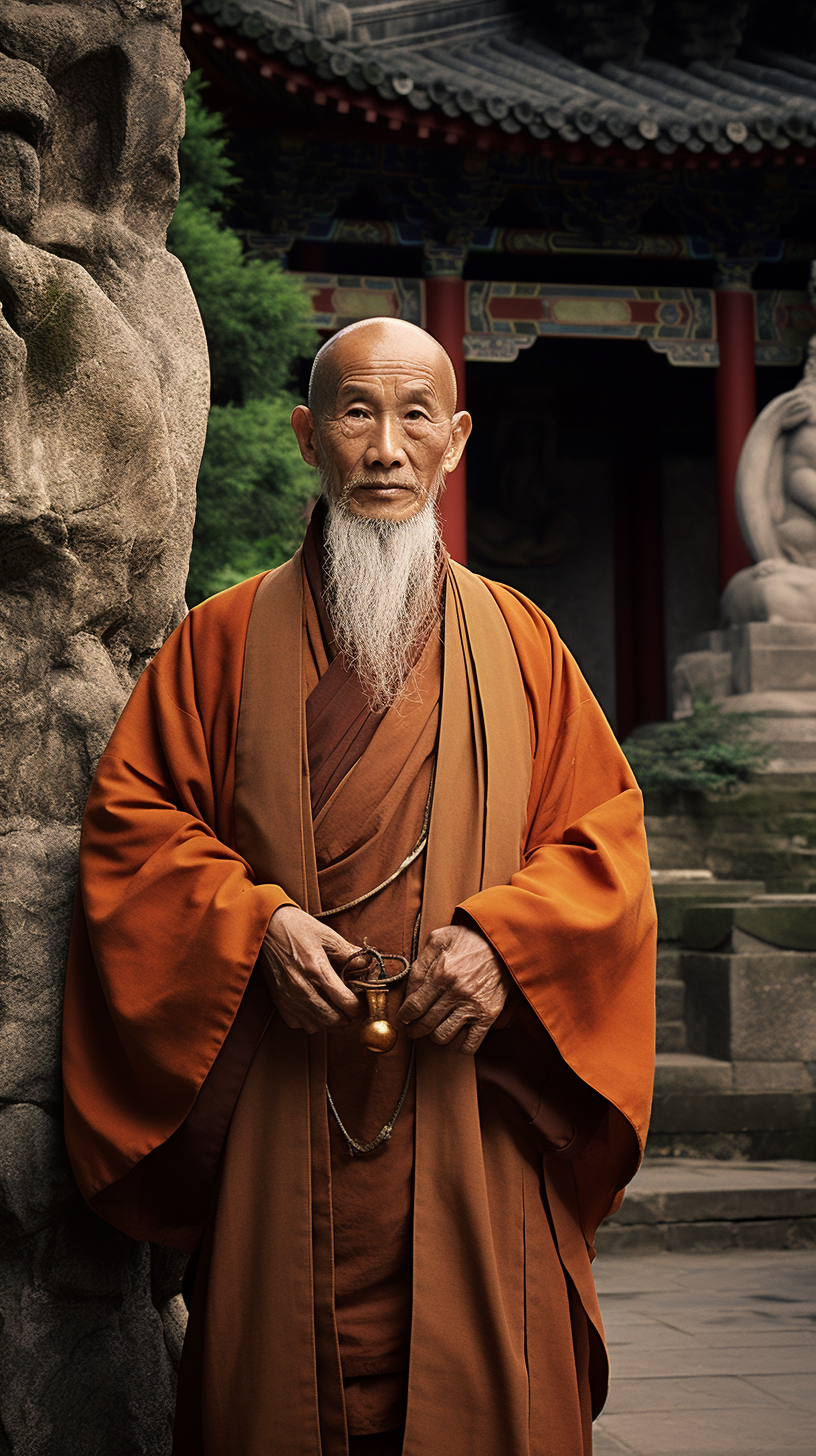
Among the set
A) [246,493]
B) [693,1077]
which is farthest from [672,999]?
[246,493]

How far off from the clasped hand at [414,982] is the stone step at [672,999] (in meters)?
4.79

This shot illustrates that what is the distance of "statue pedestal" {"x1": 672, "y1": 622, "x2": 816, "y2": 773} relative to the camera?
8648 mm

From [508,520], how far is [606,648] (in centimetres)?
145

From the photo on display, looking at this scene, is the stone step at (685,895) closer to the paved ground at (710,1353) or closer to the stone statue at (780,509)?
the paved ground at (710,1353)

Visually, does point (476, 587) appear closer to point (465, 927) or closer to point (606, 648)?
point (465, 927)

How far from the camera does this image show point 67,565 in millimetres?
2158

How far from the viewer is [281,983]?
183 cm

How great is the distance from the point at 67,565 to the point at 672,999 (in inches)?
193

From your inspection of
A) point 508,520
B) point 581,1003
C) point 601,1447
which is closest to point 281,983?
point 581,1003

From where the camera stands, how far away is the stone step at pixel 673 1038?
251 inches

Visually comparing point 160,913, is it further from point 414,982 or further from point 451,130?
point 451,130

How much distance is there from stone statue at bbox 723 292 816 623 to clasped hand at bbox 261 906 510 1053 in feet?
25.6

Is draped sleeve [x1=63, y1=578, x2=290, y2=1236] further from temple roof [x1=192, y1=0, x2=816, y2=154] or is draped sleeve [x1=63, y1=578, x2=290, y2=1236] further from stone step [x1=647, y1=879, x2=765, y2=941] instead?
temple roof [x1=192, y1=0, x2=816, y2=154]

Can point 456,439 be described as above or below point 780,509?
below
